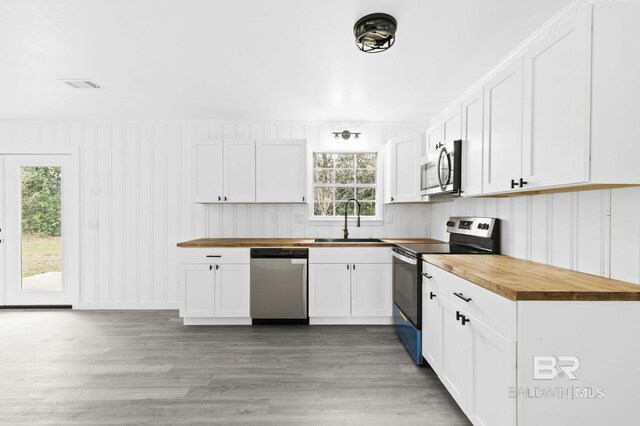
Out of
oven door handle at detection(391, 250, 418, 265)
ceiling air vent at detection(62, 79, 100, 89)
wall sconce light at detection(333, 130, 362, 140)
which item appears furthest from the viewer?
wall sconce light at detection(333, 130, 362, 140)

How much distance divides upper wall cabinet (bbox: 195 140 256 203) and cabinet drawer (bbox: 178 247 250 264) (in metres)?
0.63

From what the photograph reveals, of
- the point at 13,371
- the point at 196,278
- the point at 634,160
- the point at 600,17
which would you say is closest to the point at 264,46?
the point at 600,17

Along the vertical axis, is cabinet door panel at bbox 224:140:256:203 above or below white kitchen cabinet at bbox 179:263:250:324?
above

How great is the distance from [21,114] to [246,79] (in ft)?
10.6

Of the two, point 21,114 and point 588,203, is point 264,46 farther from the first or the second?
point 21,114

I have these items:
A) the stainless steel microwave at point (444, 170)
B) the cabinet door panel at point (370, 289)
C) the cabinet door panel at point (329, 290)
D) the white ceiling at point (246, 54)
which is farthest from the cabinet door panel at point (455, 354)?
the white ceiling at point (246, 54)

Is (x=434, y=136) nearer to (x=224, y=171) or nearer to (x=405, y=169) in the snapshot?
(x=405, y=169)

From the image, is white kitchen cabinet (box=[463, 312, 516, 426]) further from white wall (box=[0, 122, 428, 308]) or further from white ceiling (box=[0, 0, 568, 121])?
white wall (box=[0, 122, 428, 308])

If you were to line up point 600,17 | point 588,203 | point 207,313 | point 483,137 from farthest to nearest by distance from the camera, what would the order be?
point 207,313 → point 483,137 → point 588,203 → point 600,17

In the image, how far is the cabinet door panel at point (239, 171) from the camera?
380 cm

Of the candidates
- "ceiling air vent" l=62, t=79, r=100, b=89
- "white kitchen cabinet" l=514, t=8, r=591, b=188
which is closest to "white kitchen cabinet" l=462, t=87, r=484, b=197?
"white kitchen cabinet" l=514, t=8, r=591, b=188

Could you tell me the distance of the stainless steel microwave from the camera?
254 centimetres

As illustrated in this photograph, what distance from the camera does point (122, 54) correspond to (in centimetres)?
251

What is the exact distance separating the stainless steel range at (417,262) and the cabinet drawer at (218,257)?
1661 millimetres
